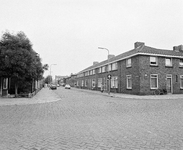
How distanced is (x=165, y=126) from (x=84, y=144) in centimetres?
371

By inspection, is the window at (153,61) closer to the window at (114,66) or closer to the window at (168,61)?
the window at (168,61)

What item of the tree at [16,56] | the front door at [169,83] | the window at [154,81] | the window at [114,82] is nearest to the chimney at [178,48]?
the front door at [169,83]

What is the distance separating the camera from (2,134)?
545cm

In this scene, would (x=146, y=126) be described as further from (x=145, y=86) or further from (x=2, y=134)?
(x=145, y=86)

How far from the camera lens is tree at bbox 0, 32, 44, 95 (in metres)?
17.0

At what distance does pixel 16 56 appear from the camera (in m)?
17.0

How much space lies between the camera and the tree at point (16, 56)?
17.0m

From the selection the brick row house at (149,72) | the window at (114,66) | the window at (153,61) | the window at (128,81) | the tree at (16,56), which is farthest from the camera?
the window at (114,66)

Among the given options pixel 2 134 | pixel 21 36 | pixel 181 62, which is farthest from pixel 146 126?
pixel 181 62

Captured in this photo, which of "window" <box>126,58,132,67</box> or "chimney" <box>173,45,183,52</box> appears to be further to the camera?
"chimney" <box>173,45,183,52</box>

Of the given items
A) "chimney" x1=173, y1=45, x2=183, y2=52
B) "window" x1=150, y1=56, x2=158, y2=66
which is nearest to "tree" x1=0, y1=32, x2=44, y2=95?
"window" x1=150, y1=56, x2=158, y2=66

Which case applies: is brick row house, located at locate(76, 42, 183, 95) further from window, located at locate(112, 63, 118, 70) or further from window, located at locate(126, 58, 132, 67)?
window, located at locate(112, 63, 118, 70)

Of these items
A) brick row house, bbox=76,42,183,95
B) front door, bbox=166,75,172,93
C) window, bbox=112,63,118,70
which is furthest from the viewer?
window, bbox=112,63,118,70

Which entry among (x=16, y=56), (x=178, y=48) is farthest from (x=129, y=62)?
(x=16, y=56)
